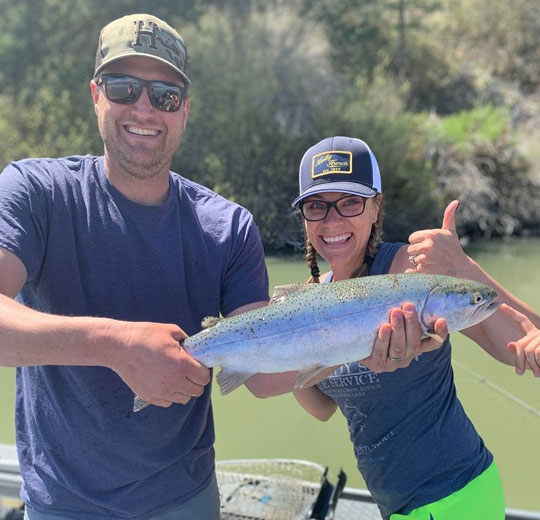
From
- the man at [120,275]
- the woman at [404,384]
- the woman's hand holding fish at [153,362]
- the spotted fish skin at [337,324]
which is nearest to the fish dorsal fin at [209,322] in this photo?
the spotted fish skin at [337,324]

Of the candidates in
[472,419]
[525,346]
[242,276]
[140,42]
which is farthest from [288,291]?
[472,419]

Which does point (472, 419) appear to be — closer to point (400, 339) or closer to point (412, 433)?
point (412, 433)

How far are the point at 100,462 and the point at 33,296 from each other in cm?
74

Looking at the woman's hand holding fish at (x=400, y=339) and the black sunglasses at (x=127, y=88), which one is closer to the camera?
the woman's hand holding fish at (x=400, y=339)

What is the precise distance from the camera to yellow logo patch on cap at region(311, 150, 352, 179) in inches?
108

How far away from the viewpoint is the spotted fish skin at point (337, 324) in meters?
2.37

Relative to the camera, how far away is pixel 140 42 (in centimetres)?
247

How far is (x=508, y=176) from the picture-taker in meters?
21.0

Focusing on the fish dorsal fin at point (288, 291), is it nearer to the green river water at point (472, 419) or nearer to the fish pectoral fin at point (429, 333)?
the fish pectoral fin at point (429, 333)

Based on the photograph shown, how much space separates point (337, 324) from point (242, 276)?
521 mm

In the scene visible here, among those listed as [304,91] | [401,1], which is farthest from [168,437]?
[401,1]

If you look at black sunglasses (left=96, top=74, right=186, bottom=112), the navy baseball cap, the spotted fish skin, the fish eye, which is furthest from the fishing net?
black sunglasses (left=96, top=74, right=186, bottom=112)

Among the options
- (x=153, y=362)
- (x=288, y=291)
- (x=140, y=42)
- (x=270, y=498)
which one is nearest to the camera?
(x=153, y=362)

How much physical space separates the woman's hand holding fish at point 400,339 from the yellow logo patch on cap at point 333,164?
0.76 meters
